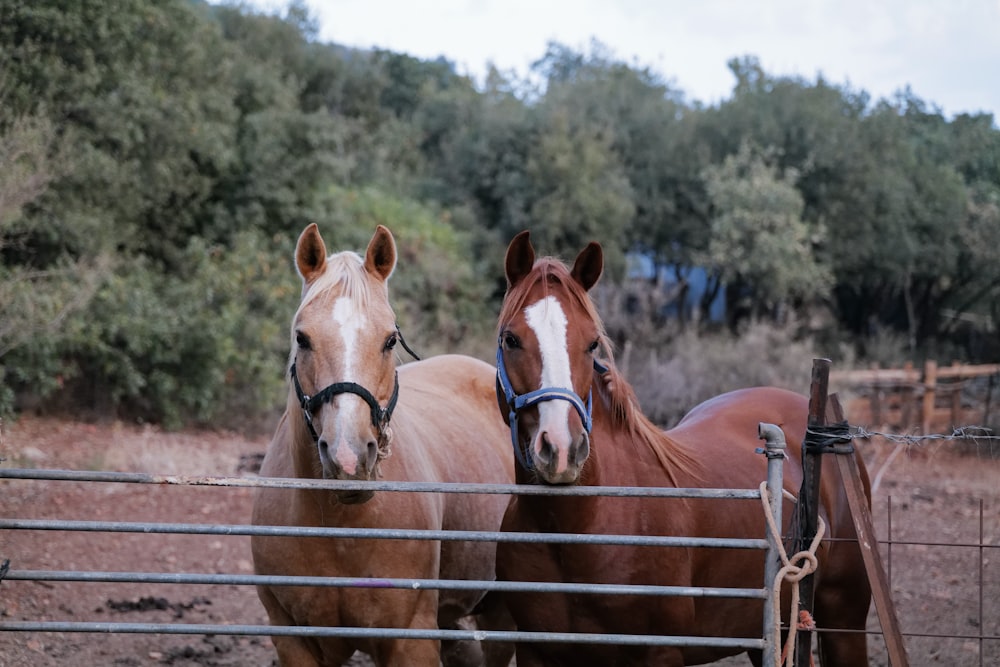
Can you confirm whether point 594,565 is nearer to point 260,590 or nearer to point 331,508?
point 331,508

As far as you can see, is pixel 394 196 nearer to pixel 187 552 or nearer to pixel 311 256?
pixel 187 552

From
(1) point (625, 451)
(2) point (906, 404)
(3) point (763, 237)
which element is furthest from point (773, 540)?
(3) point (763, 237)

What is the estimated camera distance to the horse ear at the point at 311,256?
326 cm

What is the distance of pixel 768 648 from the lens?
2.66 meters

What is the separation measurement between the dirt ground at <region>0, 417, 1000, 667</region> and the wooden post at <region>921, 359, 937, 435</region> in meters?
2.46

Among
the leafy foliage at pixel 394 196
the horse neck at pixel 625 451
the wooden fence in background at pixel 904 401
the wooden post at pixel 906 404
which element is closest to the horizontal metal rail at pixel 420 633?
the horse neck at pixel 625 451

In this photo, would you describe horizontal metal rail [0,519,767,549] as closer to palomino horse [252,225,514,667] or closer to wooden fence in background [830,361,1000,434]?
palomino horse [252,225,514,667]

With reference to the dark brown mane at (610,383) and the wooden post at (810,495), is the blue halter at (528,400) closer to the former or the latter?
the dark brown mane at (610,383)

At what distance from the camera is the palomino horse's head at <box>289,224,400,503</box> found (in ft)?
9.05

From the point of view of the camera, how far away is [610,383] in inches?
133

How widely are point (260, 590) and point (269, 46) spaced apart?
20153 mm

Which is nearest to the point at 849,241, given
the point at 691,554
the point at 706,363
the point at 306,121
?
the point at 706,363

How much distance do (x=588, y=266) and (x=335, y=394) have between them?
1027 mm

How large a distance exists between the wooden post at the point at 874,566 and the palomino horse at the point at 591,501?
1.95 ft
